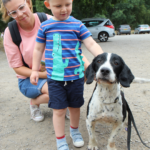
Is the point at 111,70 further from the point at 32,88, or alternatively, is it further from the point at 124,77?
the point at 32,88

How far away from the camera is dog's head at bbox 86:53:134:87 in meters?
1.56

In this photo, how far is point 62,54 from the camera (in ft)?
5.97

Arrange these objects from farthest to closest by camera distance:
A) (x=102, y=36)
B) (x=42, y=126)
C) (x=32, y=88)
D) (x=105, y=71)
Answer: (x=102, y=36) → (x=42, y=126) → (x=32, y=88) → (x=105, y=71)

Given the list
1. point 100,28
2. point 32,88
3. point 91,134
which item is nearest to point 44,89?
point 32,88

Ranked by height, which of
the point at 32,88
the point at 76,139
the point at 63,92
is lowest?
the point at 76,139

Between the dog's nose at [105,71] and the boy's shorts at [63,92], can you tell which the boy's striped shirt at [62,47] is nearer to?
the boy's shorts at [63,92]

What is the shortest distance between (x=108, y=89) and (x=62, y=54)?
598mm

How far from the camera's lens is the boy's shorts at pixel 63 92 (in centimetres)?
188

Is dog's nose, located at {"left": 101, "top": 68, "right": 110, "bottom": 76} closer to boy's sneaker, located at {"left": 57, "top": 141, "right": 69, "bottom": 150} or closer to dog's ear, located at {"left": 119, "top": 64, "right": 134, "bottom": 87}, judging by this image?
dog's ear, located at {"left": 119, "top": 64, "right": 134, "bottom": 87}

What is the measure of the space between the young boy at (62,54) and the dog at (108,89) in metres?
0.18

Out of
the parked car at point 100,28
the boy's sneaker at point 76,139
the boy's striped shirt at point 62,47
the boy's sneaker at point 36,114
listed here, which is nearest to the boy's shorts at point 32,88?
the boy's sneaker at point 36,114

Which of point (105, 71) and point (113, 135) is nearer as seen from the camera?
point (105, 71)

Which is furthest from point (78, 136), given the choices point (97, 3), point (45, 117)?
point (97, 3)

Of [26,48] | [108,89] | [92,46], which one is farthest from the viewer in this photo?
[26,48]
